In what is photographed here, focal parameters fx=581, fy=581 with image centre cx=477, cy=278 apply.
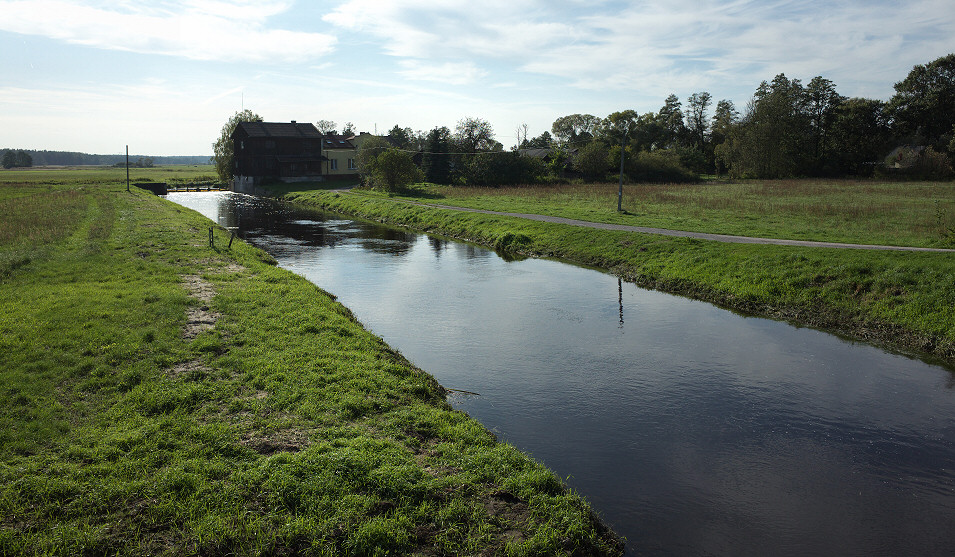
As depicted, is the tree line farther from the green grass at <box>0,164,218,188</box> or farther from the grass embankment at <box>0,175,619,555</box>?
the grass embankment at <box>0,175,619,555</box>

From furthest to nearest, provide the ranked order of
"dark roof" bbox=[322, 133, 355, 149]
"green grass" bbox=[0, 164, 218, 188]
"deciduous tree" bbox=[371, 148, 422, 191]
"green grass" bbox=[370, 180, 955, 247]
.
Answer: "dark roof" bbox=[322, 133, 355, 149] → "green grass" bbox=[0, 164, 218, 188] → "deciduous tree" bbox=[371, 148, 422, 191] → "green grass" bbox=[370, 180, 955, 247]

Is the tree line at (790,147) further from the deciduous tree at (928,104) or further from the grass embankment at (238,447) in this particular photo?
the grass embankment at (238,447)

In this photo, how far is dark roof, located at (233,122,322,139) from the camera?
82.6m

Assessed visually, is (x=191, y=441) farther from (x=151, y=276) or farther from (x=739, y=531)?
(x=151, y=276)

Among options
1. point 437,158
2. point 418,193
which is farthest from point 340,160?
point 418,193

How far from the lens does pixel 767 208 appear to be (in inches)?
1508

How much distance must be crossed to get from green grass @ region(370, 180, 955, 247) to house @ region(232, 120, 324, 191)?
30199 millimetres

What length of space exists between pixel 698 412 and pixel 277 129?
276 feet

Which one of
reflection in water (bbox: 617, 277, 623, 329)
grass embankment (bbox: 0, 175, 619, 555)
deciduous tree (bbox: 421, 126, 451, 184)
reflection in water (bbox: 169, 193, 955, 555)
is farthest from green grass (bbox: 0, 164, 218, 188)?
reflection in water (bbox: 169, 193, 955, 555)

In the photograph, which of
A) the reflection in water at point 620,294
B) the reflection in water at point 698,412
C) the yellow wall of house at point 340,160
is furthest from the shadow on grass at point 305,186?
the reflection in water at point 698,412

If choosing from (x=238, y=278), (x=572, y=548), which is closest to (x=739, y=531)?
(x=572, y=548)

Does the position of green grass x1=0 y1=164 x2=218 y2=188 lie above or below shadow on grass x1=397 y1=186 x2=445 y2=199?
above

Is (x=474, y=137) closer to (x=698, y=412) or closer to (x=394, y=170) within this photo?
(x=394, y=170)

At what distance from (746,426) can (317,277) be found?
720 inches
